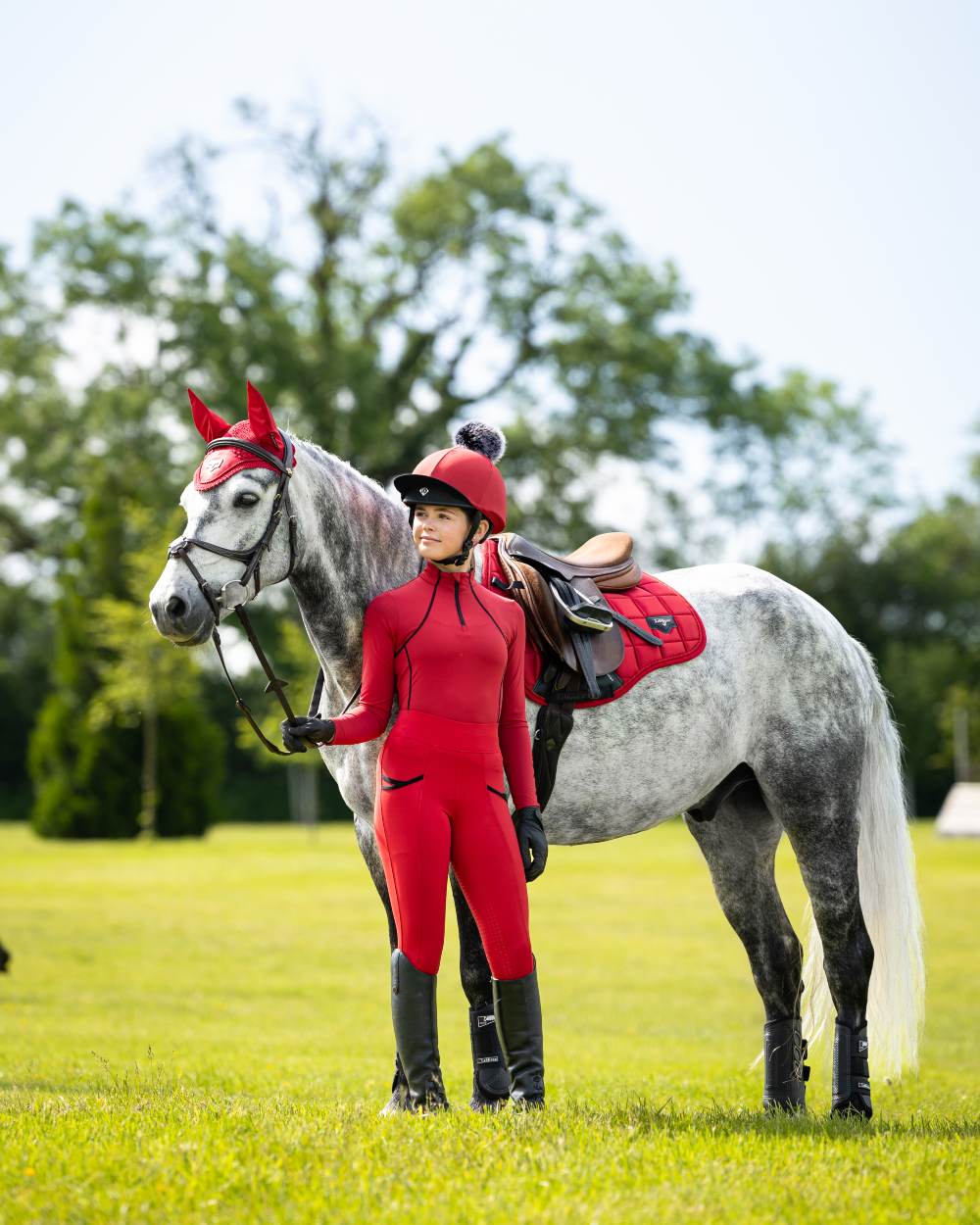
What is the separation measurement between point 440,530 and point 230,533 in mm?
657

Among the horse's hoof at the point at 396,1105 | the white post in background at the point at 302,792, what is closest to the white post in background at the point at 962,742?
the white post in background at the point at 302,792

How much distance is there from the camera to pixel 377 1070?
778 cm

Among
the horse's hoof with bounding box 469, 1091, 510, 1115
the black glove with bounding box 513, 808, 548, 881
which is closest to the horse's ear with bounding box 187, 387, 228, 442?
the black glove with bounding box 513, 808, 548, 881

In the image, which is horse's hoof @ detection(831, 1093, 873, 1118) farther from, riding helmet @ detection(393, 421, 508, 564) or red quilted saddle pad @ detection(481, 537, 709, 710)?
riding helmet @ detection(393, 421, 508, 564)

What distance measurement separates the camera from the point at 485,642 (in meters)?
4.11

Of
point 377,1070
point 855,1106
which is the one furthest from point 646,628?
point 377,1070

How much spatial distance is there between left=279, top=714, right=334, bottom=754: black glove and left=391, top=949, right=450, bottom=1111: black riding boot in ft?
2.38

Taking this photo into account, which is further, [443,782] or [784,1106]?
[784,1106]

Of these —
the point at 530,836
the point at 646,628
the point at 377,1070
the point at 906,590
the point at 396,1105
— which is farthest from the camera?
the point at 906,590

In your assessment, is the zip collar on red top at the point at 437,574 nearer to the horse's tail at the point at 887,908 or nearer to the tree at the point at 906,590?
the horse's tail at the point at 887,908

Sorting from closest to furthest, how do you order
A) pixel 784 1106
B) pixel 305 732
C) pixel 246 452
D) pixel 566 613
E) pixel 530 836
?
1. pixel 305 732
2. pixel 530 836
3. pixel 246 452
4. pixel 566 613
5. pixel 784 1106

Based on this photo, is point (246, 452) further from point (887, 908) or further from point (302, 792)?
point (302, 792)

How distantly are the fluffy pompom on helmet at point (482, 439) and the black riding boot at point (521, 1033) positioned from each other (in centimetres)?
183

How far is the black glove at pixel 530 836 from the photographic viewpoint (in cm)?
410
